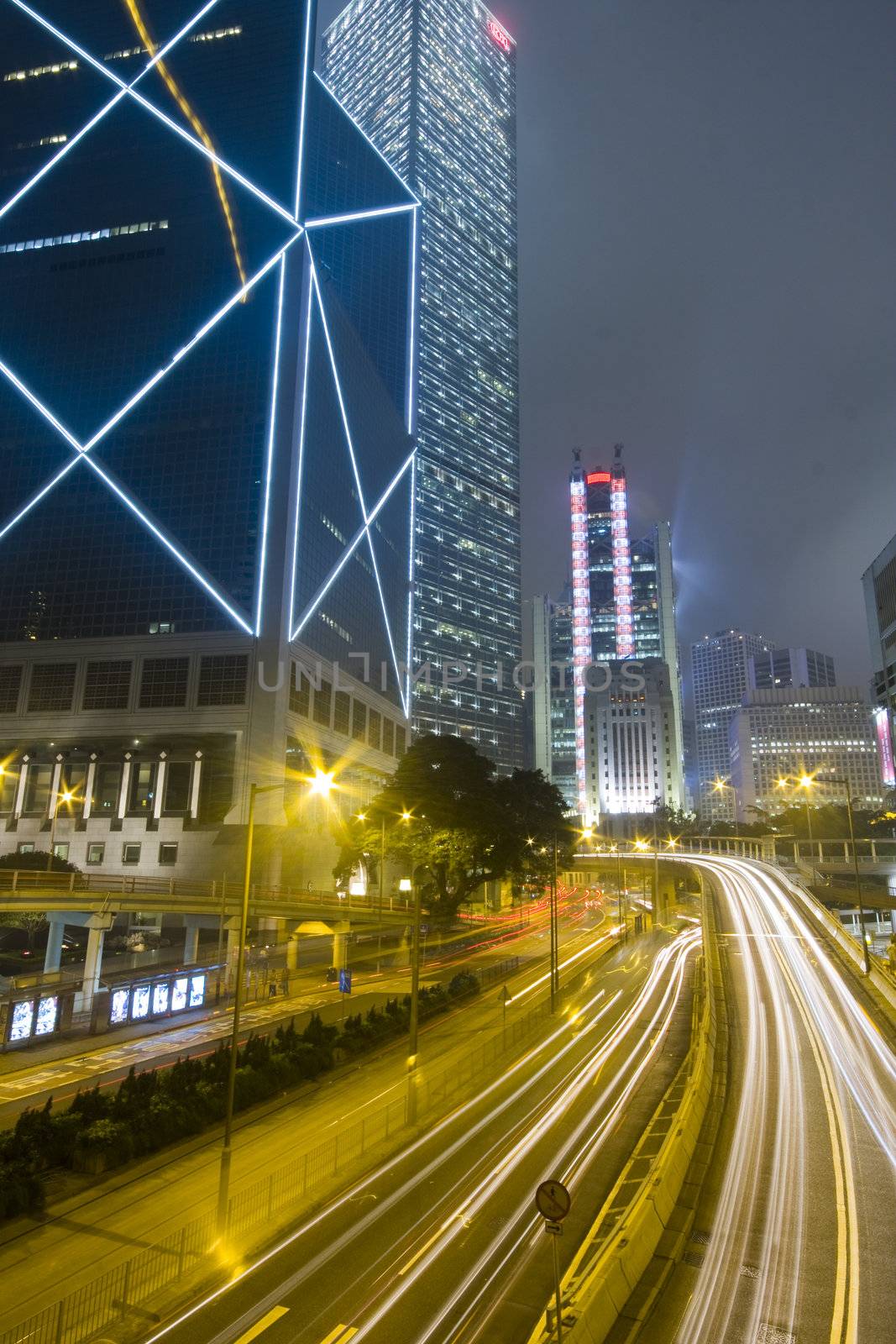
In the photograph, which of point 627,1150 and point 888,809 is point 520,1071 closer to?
point 627,1150

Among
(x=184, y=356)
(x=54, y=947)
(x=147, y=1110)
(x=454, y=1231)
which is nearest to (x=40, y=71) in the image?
(x=184, y=356)

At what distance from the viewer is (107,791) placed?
75312 millimetres

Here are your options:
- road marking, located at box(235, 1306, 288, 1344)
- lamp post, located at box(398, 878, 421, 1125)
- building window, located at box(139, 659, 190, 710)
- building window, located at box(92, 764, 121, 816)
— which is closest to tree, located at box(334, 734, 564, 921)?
building window, located at box(139, 659, 190, 710)

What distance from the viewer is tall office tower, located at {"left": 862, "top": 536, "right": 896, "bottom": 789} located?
110 m

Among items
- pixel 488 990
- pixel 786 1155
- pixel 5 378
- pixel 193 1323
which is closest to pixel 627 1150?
pixel 786 1155

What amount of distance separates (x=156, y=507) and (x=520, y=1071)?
6994cm

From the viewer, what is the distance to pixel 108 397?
87.2 m

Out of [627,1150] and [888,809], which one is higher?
[888,809]

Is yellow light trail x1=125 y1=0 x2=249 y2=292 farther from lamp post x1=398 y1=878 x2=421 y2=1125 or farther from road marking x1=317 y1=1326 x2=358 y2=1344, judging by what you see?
road marking x1=317 y1=1326 x2=358 y2=1344

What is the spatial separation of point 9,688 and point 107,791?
53.4 feet

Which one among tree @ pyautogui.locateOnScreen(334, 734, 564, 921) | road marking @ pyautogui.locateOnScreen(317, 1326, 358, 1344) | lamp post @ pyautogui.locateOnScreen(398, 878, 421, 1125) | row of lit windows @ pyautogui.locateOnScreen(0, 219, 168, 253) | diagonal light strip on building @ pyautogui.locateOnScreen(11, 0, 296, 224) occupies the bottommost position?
road marking @ pyautogui.locateOnScreen(317, 1326, 358, 1344)

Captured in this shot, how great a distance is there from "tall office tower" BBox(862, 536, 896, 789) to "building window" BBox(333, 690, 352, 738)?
74.4m

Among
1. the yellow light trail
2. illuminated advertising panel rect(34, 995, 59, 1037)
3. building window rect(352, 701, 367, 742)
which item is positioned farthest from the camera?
building window rect(352, 701, 367, 742)

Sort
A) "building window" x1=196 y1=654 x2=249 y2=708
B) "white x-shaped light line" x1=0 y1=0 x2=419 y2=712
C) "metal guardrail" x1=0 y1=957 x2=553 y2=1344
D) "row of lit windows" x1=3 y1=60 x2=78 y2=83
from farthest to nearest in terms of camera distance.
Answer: "row of lit windows" x1=3 y1=60 x2=78 y2=83, "white x-shaped light line" x1=0 y1=0 x2=419 y2=712, "building window" x1=196 y1=654 x2=249 y2=708, "metal guardrail" x1=0 y1=957 x2=553 y2=1344
